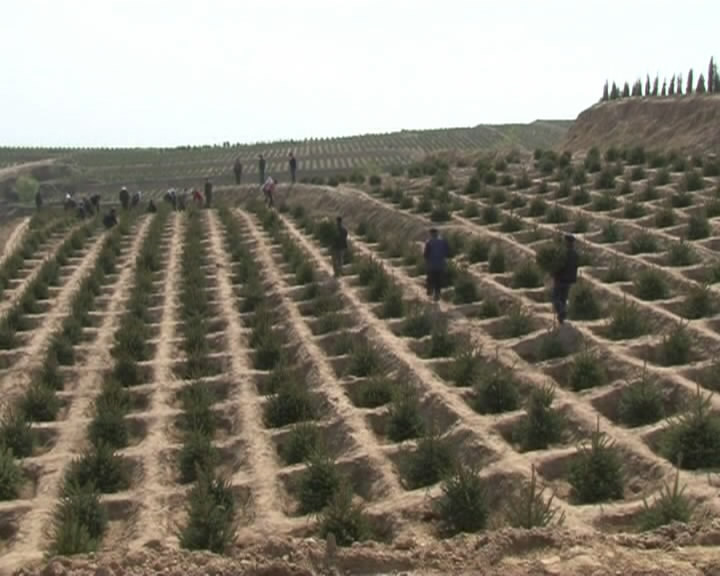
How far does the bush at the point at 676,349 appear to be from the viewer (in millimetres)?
9820

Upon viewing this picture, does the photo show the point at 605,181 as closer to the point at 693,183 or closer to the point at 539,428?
the point at 693,183

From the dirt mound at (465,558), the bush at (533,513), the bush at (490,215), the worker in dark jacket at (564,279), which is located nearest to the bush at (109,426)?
the dirt mound at (465,558)

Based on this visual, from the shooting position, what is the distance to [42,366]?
12.5m

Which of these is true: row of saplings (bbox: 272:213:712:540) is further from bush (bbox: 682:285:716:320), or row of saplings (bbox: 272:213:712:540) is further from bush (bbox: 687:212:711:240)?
bush (bbox: 687:212:711:240)

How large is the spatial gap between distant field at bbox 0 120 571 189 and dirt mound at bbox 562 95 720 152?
73.8 feet

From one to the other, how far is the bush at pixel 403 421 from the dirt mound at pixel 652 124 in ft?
56.3

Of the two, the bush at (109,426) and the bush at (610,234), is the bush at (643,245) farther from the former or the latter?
the bush at (109,426)

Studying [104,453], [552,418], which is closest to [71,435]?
[104,453]

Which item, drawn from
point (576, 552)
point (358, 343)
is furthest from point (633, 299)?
point (576, 552)

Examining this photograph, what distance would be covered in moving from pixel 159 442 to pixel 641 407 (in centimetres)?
512

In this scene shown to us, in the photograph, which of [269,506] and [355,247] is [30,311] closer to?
[355,247]

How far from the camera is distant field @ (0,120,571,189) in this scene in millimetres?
65438

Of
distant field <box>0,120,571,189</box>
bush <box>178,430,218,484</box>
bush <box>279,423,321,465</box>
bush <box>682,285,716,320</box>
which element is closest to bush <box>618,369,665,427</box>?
bush <box>682,285,716,320</box>

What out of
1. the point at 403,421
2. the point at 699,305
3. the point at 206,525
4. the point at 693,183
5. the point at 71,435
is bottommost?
the point at 71,435
